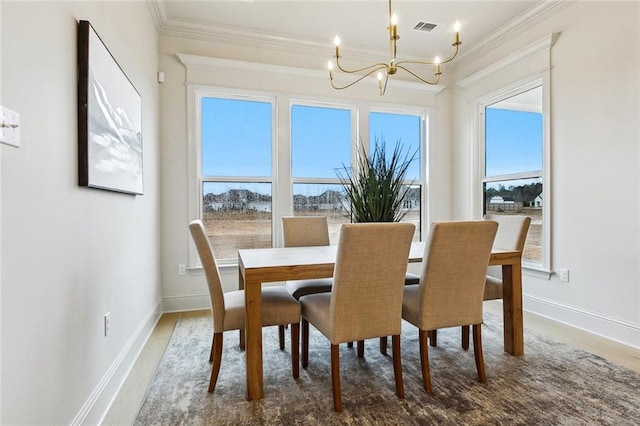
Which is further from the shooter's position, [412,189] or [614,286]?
[412,189]

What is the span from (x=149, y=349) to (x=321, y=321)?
1474mm

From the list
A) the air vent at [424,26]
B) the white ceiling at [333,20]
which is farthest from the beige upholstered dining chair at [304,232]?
the air vent at [424,26]

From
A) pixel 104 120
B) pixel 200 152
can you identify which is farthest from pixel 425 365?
pixel 200 152

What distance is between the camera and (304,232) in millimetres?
3064

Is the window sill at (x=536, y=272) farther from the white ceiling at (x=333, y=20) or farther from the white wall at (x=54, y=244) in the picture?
the white wall at (x=54, y=244)

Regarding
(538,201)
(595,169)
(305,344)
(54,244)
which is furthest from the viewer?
(538,201)

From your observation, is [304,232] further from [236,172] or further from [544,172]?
[544,172]

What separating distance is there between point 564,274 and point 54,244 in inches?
144

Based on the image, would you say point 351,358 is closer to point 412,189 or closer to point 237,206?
point 237,206

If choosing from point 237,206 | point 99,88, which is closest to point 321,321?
point 99,88

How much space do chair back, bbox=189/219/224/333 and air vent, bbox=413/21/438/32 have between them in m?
3.03

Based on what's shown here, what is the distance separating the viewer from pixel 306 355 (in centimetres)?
219

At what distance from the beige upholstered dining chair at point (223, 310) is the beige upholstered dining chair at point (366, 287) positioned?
0.23 metres

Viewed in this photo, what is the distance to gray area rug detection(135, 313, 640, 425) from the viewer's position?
1.67m
